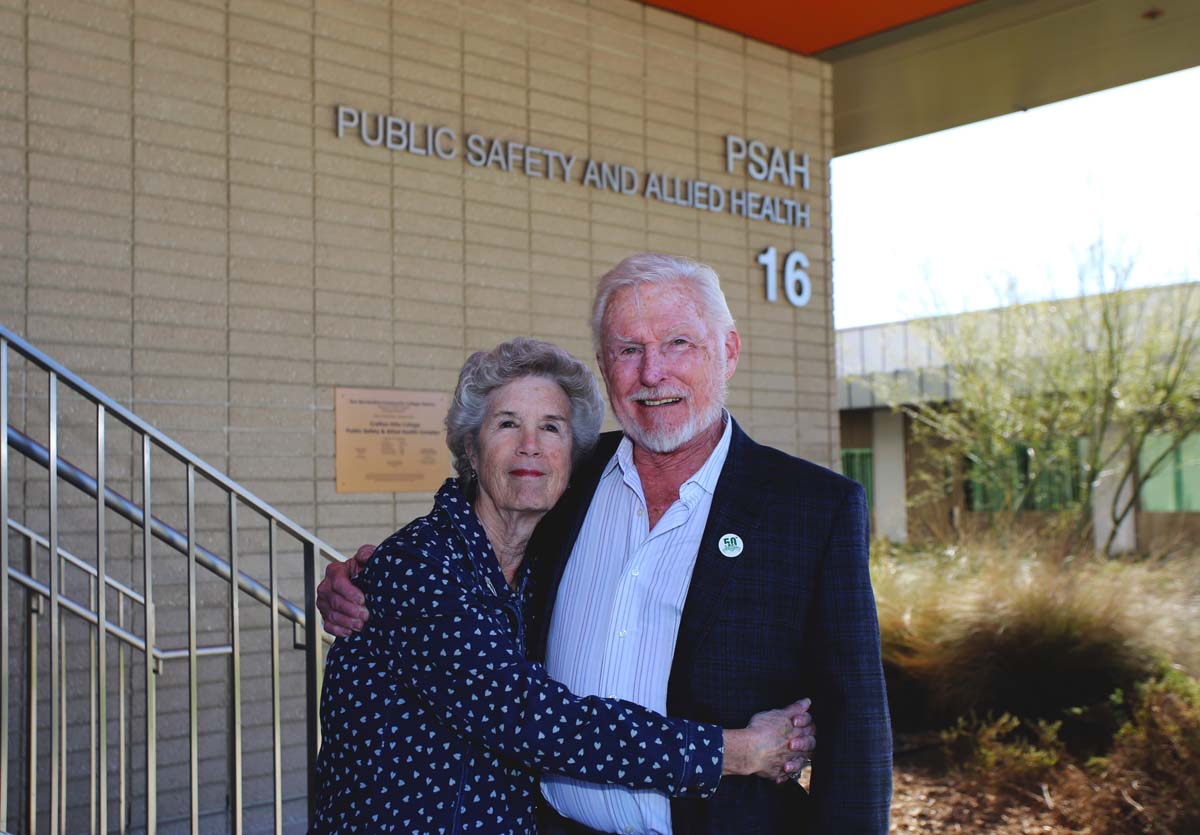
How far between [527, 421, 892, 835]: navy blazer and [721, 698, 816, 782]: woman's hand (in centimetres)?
3

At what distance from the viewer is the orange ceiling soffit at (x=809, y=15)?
6215 millimetres

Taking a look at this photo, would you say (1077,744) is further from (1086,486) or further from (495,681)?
(1086,486)

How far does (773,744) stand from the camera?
1.91 meters

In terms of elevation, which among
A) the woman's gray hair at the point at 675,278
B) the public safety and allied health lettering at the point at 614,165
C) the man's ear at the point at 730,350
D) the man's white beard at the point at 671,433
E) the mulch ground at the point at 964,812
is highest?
the public safety and allied health lettering at the point at 614,165

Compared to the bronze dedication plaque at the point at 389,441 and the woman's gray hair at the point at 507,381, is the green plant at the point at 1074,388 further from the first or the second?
the woman's gray hair at the point at 507,381

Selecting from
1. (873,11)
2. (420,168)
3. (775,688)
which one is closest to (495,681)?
(775,688)

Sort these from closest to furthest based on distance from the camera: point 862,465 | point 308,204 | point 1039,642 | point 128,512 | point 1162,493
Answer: point 128,512 → point 308,204 → point 1039,642 → point 1162,493 → point 862,465

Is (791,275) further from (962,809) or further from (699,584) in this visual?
(699,584)

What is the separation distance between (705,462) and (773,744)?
Answer: 1.88 ft

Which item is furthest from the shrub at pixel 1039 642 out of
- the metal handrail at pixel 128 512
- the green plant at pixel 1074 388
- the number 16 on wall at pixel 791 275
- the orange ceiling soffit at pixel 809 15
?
the green plant at pixel 1074 388

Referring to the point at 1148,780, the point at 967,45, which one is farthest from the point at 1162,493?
the point at 1148,780

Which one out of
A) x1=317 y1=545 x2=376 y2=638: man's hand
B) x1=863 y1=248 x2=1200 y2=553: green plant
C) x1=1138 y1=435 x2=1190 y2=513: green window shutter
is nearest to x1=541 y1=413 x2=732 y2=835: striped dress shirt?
x1=317 y1=545 x2=376 y2=638: man's hand

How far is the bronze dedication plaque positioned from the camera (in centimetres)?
515

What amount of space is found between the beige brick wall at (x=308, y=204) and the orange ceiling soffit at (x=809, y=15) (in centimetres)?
16
